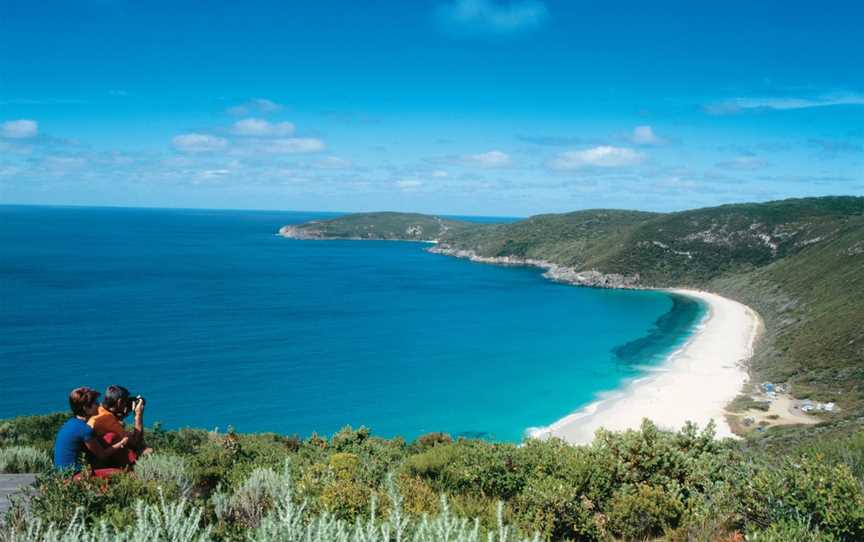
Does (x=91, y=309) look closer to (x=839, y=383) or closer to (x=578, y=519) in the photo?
(x=578, y=519)

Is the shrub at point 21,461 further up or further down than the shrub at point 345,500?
further down

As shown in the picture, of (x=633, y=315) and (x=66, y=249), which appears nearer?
(x=633, y=315)

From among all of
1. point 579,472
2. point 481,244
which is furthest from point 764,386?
point 481,244

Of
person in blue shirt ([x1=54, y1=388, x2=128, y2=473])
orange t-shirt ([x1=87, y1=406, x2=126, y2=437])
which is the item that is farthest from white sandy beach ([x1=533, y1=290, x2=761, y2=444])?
person in blue shirt ([x1=54, y1=388, x2=128, y2=473])

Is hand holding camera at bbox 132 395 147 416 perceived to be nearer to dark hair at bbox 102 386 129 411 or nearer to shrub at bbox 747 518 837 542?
dark hair at bbox 102 386 129 411

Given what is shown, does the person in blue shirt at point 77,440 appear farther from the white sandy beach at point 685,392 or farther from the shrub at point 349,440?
the white sandy beach at point 685,392

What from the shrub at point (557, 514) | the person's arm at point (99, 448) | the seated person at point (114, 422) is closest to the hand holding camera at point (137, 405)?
the seated person at point (114, 422)

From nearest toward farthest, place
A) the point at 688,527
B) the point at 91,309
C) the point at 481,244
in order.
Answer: the point at 688,527
the point at 91,309
the point at 481,244
